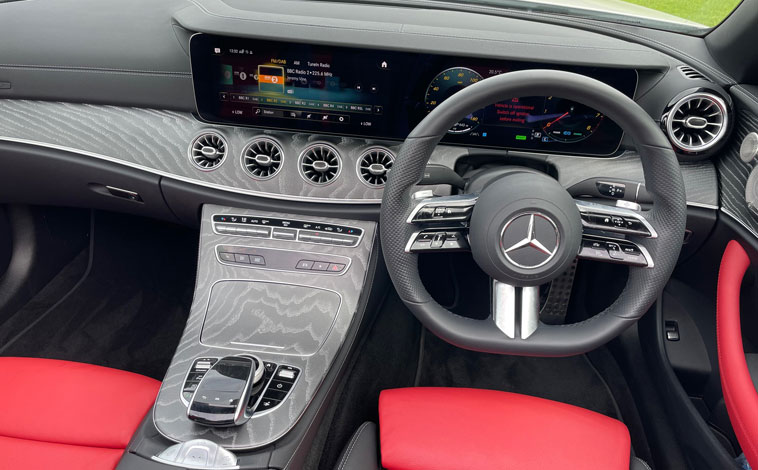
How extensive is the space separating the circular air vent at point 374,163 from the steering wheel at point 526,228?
1.28ft

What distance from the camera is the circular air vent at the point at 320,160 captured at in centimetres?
151

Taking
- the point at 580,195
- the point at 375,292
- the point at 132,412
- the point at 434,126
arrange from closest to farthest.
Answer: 1. the point at 434,126
2. the point at 132,412
3. the point at 580,195
4. the point at 375,292

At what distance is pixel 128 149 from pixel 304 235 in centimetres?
55

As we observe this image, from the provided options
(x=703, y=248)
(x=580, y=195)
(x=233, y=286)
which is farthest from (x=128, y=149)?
(x=703, y=248)

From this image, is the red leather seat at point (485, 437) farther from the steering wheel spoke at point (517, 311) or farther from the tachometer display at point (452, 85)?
the tachometer display at point (452, 85)

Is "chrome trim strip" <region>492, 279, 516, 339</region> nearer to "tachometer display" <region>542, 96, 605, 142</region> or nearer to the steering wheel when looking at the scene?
the steering wheel

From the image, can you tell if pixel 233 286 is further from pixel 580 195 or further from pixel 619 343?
pixel 619 343

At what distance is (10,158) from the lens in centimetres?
166

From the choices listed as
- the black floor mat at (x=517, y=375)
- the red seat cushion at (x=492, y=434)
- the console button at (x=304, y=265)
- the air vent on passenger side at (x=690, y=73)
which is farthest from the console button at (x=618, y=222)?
the black floor mat at (x=517, y=375)

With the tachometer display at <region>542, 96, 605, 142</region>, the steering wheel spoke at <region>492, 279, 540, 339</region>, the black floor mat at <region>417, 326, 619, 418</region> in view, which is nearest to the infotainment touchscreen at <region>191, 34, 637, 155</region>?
the tachometer display at <region>542, 96, 605, 142</region>

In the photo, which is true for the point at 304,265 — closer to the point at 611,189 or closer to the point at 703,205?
the point at 611,189

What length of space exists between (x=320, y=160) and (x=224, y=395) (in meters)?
0.68

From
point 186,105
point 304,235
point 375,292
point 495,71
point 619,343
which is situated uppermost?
point 495,71

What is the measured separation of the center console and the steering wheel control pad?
51 cm
